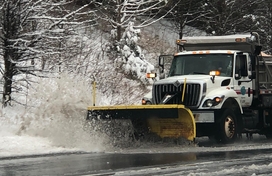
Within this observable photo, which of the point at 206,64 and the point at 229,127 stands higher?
the point at 206,64

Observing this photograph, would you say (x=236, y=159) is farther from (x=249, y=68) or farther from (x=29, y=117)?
(x=29, y=117)

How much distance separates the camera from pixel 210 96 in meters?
13.7

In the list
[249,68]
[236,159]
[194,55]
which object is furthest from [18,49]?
Result: [236,159]

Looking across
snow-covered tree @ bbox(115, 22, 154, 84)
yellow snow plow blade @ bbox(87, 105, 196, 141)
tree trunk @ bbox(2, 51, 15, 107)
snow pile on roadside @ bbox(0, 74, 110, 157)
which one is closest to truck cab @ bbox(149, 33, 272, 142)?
yellow snow plow blade @ bbox(87, 105, 196, 141)

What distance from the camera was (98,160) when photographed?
35.8 feet

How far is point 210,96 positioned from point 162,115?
66.8 inches

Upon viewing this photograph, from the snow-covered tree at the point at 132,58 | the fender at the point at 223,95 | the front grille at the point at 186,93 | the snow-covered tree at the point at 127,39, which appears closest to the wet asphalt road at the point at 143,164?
the fender at the point at 223,95

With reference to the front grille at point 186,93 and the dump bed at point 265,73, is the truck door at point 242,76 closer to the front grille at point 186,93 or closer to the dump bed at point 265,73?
the dump bed at point 265,73

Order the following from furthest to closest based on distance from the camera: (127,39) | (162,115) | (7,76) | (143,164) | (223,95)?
(127,39) → (7,76) → (223,95) → (162,115) → (143,164)

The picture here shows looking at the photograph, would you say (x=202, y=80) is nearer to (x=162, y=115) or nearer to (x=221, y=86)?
(x=221, y=86)

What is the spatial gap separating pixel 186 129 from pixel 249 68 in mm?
3156

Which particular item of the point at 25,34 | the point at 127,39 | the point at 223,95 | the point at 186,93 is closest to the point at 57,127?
the point at 186,93

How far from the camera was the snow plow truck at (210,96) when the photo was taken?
1298 cm

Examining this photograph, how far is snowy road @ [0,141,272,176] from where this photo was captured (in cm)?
916
